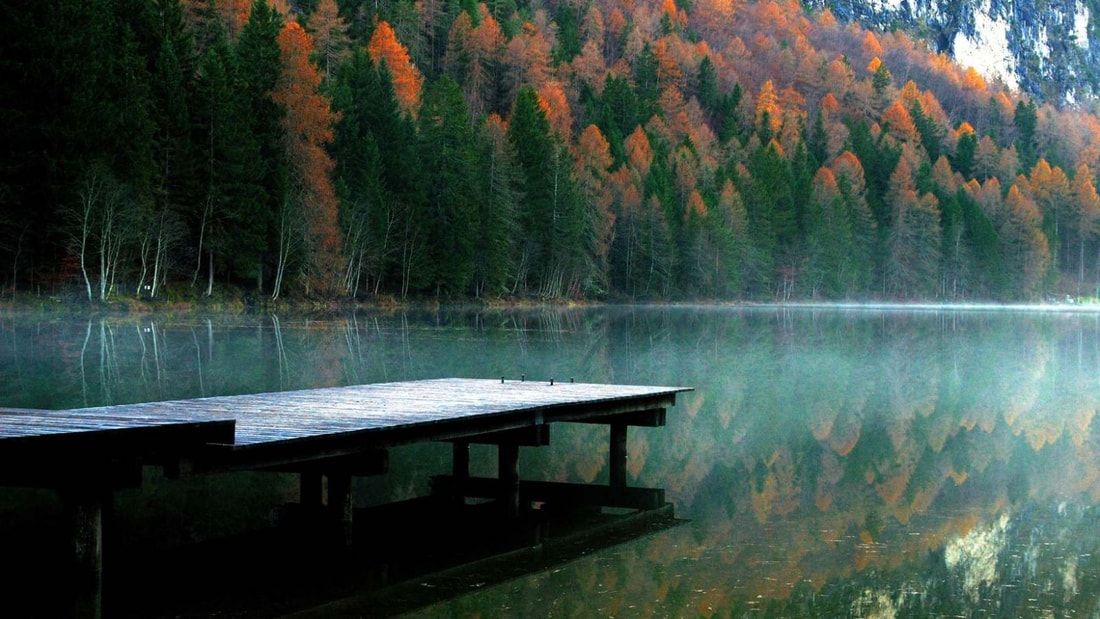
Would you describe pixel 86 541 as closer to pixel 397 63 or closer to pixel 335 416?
pixel 335 416

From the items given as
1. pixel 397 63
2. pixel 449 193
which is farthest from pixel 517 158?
pixel 449 193

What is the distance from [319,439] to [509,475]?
4.33 m

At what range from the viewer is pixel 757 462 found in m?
18.9

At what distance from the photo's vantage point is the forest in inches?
2069

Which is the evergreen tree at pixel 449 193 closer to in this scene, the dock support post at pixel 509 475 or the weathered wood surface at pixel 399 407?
the weathered wood surface at pixel 399 407

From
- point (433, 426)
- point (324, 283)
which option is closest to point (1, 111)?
point (324, 283)

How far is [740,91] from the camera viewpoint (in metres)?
150

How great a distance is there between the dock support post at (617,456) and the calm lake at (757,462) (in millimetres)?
371

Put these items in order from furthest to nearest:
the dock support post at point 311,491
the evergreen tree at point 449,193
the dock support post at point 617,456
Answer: the evergreen tree at point 449,193 → the dock support post at point 617,456 → the dock support post at point 311,491

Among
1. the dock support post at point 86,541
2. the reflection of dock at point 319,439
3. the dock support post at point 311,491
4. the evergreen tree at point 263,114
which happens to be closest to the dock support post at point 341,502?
the reflection of dock at point 319,439

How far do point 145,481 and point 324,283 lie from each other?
160ft

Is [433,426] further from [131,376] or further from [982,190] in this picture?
[982,190]

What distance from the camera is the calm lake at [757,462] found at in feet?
38.7

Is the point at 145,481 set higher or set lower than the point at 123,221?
lower
